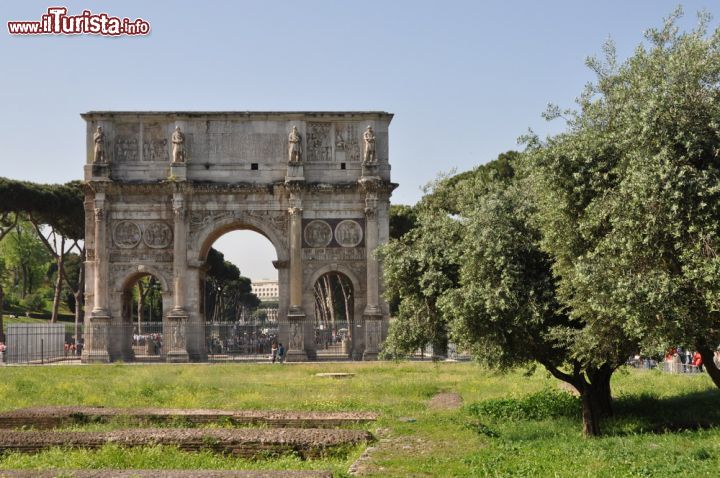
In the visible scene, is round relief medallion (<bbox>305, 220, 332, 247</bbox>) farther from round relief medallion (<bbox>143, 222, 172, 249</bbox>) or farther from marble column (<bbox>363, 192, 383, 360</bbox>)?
round relief medallion (<bbox>143, 222, 172, 249</bbox>)

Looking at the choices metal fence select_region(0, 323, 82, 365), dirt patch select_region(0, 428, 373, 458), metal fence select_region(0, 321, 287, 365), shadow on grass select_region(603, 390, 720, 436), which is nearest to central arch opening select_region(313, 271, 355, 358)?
metal fence select_region(0, 321, 287, 365)

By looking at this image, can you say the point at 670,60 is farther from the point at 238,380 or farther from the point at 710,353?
the point at 238,380

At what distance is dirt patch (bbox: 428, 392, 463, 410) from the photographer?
18.3 metres

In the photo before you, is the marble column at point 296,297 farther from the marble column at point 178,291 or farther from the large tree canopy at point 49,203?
the large tree canopy at point 49,203

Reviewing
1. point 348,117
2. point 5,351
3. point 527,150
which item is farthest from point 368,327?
point 527,150

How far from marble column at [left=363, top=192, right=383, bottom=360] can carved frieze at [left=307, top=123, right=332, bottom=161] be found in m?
2.62

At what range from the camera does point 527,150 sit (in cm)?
1284

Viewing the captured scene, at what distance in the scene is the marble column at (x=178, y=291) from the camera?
34281 millimetres

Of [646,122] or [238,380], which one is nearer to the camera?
[646,122]

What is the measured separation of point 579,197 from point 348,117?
24.4 meters

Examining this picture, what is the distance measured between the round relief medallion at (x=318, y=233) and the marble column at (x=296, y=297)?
51cm

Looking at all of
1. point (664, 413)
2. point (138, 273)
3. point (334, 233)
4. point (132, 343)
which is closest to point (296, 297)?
point (334, 233)

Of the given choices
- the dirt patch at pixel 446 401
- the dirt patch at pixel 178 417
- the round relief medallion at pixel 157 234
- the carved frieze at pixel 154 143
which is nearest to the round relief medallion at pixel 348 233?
the round relief medallion at pixel 157 234

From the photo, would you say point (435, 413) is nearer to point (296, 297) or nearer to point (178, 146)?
point (296, 297)
